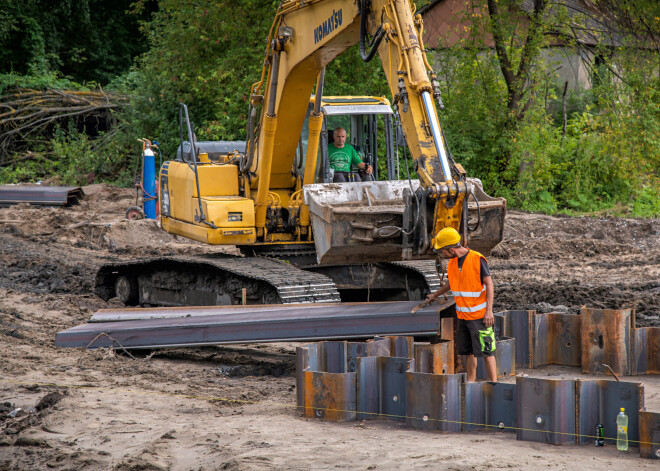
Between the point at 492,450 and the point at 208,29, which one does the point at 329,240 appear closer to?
the point at 492,450

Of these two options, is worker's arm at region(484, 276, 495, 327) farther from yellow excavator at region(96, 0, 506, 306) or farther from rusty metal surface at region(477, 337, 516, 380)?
rusty metal surface at region(477, 337, 516, 380)

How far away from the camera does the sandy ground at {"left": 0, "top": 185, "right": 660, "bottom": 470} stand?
202 inches

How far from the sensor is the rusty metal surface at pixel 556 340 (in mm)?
8273

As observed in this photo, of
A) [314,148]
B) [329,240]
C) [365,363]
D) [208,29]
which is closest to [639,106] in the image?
[208,29]

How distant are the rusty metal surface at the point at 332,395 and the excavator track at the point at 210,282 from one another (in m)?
2.61

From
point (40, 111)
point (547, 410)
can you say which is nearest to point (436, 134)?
point (547, 410)

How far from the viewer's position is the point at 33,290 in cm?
1190

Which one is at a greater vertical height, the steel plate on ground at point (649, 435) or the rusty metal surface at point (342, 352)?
the rusty metal surface at point (342, 352)

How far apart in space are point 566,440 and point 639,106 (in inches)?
646

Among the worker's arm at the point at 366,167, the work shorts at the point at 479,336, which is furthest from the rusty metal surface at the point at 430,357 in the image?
the worker's arm at the point at 366,167

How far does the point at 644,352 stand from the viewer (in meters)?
7.98

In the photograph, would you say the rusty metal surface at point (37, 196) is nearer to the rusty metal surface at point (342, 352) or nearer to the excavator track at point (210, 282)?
the excavator track at point (210, 282)

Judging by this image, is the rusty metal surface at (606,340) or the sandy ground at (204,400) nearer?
the sandy ground at (204,400)

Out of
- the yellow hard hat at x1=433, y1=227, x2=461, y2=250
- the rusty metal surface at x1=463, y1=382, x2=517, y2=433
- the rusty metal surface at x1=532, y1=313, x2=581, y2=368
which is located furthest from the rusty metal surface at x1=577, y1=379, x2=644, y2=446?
the rusty metal surface at x1=532, y1=313, x2=581, y2=368
